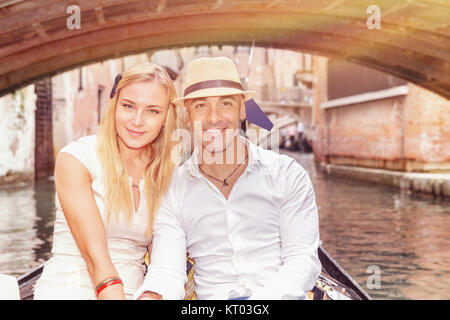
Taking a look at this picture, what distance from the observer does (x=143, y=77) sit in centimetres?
233

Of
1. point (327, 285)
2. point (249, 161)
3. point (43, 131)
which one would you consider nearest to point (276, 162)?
point (249, 161)

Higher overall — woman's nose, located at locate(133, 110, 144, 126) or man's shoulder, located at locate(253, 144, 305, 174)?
woman's nose, located at locate(133, 110, 144, 126)

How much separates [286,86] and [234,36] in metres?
35.9

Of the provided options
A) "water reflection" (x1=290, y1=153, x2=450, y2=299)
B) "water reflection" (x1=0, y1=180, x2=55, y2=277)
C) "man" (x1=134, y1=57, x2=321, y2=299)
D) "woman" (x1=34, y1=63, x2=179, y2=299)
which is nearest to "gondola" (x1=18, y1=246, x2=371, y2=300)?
"man" (x1=134, y1=57, x2=321, y2=299)

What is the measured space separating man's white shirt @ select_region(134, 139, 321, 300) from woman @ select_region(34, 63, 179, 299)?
13 centimetres

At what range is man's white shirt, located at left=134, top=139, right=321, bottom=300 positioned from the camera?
2.30 metres

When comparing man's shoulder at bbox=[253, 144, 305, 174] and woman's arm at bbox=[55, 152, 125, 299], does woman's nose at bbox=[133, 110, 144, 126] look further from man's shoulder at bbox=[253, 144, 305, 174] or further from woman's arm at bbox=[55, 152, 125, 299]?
man's shoulder at bbox=[253, 144, 305, 174]

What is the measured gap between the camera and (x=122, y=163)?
94.9 inches

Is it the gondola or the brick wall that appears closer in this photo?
the gondola

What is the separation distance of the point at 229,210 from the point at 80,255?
0.63 meters

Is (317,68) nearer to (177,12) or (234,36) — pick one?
(234,36)

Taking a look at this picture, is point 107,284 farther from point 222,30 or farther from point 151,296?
point 222,30
